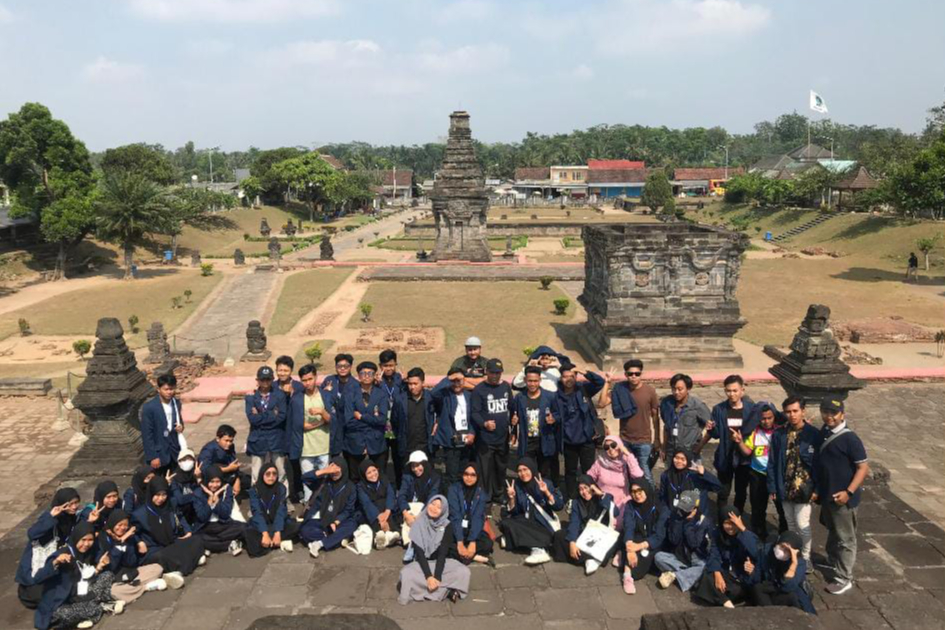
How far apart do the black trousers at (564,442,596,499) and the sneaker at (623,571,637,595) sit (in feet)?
5.02

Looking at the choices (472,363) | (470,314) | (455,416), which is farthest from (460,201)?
(455,416)

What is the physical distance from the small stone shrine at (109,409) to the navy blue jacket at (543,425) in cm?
513

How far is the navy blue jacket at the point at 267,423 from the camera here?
7.57 metres

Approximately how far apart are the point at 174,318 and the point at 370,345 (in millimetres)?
9592

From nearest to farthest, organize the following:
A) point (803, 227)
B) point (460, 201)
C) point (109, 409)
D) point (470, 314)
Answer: point (109, 409) < point (470, 314) < point (460, 201) < point (803, 227)

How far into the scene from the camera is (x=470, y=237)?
37.5 metres

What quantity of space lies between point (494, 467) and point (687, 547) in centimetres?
243

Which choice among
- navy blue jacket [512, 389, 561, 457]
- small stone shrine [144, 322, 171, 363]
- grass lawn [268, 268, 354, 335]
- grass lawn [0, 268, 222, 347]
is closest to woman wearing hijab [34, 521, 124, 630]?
navy blue jacket [512, 389, 561, 457]

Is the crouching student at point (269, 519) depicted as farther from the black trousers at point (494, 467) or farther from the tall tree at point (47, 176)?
the tall tree at point (47, 176)

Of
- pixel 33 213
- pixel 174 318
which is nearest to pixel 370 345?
pixel 174 318

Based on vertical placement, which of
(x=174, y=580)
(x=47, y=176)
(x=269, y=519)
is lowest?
(x=174, y=580)

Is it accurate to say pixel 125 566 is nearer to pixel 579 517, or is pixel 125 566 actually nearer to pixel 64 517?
pixel 64 517

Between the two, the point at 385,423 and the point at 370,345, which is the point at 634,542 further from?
the point at 370,345

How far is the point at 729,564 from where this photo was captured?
5.98 meters
